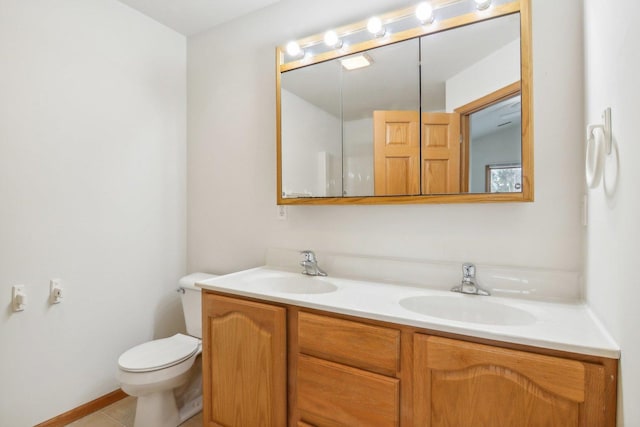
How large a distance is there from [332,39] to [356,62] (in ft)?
0.61

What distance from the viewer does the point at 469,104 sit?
141 cm

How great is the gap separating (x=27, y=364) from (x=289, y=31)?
231 cm

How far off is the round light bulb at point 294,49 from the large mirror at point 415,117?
43mm

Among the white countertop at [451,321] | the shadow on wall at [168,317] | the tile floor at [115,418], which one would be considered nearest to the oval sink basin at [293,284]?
the white countertop at [451,321]

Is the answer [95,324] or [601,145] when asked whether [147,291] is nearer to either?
[95,324]

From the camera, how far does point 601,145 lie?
883 mm

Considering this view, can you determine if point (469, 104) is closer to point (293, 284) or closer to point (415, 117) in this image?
point (415, 117)

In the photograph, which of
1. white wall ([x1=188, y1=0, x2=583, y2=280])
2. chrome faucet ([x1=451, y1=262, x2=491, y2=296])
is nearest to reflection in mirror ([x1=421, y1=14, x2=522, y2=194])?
white wall ([x1=188, y1=0, x2=583, y2=280])

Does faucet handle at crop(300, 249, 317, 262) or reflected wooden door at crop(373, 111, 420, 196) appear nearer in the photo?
reflected wooden door at crop(373, 111, 420, 196)

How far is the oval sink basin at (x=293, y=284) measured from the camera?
5.57 feet

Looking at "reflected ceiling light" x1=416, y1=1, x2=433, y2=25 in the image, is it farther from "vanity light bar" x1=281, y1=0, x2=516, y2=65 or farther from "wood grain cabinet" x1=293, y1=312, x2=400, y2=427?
"wood grain cabinet" x1=293, y1=312, x2=400, y2=427

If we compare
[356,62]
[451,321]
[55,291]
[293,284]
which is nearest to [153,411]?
[55,291]

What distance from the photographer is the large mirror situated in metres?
1.32

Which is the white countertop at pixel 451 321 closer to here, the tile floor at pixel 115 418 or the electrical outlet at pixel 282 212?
the electrical outlet at pixel 282 212
